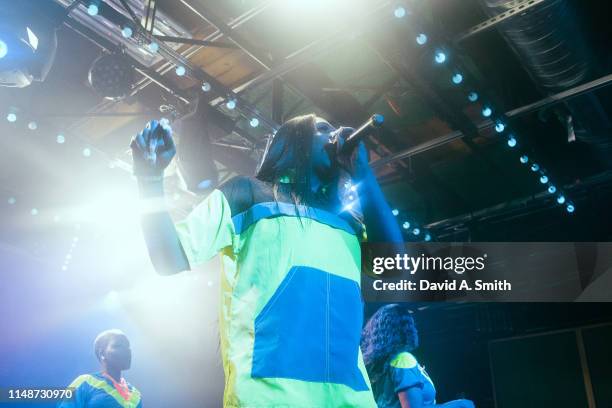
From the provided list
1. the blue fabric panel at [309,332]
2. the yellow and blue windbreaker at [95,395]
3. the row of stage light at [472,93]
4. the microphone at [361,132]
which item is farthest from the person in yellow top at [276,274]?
the yellow and blue windbreaker at [95,395]

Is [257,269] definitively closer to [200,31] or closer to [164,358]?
[200,31]

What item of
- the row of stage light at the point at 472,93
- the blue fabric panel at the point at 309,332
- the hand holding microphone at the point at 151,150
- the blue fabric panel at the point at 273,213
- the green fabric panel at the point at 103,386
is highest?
the row of stage light at the point at 472,93

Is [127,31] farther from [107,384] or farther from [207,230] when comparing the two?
[207,230]

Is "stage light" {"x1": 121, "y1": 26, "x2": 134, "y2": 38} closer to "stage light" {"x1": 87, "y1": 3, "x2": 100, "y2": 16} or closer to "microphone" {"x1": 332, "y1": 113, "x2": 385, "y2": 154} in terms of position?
"stage light" {"x1": 87, "y1": 3, "x2": 100, "y2": 16}

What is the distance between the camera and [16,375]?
669 centimetres

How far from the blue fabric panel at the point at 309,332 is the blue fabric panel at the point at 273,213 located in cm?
15

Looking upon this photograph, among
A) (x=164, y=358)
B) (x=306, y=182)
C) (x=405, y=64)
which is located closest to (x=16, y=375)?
(x=164, y=358)

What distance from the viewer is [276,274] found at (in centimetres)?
110

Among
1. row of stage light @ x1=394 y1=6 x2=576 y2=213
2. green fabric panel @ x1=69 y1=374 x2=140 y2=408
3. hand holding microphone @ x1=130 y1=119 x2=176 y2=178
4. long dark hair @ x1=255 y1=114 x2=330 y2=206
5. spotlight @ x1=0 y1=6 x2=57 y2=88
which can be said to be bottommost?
green fabric panel @ x1=69 y1=374 x2=140 y2=408

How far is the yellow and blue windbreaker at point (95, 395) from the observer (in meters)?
4.48

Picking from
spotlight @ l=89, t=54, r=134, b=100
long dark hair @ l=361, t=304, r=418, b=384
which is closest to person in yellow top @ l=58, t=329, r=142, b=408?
long dark hair @ l=361, t=304, r=418, b=384

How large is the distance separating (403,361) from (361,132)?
2.94m

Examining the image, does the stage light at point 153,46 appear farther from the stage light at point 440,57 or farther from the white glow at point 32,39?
the stage light at point 440,57

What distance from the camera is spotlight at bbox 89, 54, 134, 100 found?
5078 millimetres
